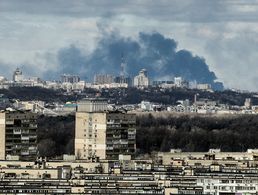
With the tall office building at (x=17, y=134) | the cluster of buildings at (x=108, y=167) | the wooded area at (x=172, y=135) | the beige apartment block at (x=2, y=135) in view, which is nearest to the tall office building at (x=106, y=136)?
the cluster of buildings at (x=108, y=167)

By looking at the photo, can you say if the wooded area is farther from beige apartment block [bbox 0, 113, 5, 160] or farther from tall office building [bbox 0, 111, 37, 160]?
beige apartment block [bbox 0, 113, 5, 160]

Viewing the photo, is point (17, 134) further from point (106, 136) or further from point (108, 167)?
point (108, 167)

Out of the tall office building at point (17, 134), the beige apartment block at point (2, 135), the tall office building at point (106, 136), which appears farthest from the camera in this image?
the tall office building at point (106, 136)

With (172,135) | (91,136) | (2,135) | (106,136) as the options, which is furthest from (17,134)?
(172,135)

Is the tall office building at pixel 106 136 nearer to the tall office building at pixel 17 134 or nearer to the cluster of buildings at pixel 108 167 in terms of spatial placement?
the cluster of buildings at pixel 108 167

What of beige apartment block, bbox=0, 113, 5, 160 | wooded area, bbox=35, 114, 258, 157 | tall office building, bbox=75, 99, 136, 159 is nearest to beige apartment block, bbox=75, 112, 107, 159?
tall office building, bbox=75, 99, 136, 159

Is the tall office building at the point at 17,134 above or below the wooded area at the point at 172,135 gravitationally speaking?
below

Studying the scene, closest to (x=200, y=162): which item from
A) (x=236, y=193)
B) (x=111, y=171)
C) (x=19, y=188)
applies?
(x=111, y=171)
